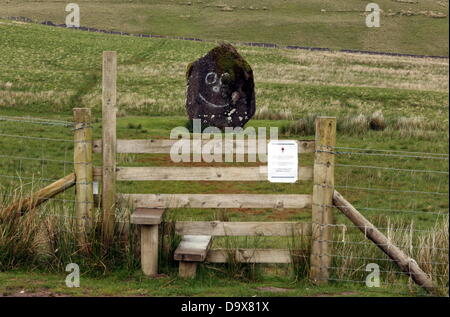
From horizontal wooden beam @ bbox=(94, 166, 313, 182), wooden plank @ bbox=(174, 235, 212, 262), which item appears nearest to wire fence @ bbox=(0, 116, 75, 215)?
horizontal wooden beam @ bbox=(94, 166, 313, 182)

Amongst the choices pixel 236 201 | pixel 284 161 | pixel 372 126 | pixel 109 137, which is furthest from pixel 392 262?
pixel 372 126

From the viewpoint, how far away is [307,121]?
24.1 metres

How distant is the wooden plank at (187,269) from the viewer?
27.6 ft

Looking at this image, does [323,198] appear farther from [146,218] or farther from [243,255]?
[146,218]

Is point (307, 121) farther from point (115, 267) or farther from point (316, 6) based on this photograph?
point (316, 6)

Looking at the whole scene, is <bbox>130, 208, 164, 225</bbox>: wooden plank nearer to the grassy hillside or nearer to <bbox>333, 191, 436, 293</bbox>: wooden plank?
<bbox>333, 191, 436, 293</bbox>: wooden plank

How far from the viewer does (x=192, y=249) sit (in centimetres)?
843

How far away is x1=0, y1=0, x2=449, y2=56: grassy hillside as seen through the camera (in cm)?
12796

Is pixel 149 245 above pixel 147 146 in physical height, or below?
below

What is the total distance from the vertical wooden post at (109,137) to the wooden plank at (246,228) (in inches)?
40.6

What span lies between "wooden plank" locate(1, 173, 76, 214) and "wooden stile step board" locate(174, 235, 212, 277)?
1639 millimetres

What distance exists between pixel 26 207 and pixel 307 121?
16247mm

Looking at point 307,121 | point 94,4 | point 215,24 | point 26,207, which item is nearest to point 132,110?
point 307,121

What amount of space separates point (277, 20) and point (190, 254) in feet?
475
